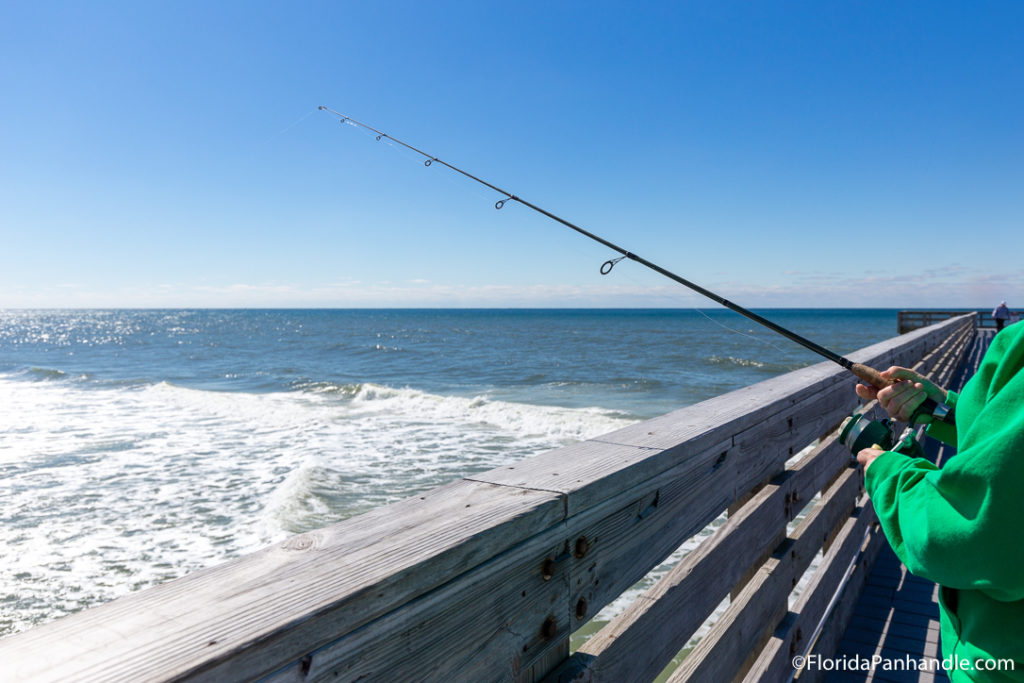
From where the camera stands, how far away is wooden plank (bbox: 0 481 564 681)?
0.65 meters

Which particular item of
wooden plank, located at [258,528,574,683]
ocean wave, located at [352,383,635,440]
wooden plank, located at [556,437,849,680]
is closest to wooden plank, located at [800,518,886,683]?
wooden plank, located at [556,437,849,680]

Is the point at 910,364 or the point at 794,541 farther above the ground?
the point at 910,364

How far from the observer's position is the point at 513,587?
1.08 m

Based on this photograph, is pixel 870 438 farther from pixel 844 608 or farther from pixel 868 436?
pixel 844 608

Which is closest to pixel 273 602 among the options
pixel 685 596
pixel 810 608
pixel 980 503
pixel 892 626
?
pixel 980 503

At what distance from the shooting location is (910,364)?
5781 mm

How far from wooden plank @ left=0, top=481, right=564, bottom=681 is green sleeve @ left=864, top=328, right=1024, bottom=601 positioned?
0.69 m

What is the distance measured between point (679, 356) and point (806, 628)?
102 ft

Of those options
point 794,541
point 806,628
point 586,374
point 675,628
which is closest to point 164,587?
point 675,628

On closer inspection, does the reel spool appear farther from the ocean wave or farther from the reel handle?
the ocean wave

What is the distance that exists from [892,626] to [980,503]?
2.96 meters

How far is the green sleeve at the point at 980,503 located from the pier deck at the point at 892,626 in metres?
1.93

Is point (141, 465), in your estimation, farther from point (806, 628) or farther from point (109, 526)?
point (806, 628)

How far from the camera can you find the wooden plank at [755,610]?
5.93ft
